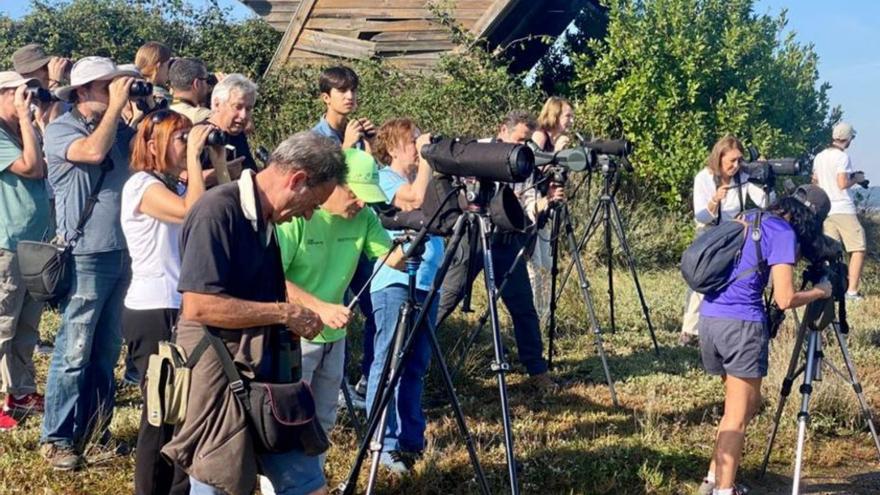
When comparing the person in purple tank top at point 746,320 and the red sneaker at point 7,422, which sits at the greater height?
the person in purple tank top at point 746,320

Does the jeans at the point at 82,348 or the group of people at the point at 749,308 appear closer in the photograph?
the group of people at the point at 749,308

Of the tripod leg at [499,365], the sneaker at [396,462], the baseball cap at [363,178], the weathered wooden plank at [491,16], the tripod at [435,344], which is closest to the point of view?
the tripod leg at [499,365]

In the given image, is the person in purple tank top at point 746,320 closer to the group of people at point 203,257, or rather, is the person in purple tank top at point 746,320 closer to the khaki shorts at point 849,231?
the group of people at point 203,257

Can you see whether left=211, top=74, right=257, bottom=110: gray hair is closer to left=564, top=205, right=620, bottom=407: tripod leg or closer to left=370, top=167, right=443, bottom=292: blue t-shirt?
left=370, top=167, right=443, bottom=292: blue t-shirt

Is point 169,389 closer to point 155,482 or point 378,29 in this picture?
point 155,482

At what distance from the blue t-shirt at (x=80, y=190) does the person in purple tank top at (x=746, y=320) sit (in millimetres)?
2956

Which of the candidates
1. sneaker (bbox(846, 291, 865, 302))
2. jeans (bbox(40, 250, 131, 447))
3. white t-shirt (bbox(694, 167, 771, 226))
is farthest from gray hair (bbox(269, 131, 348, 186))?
sneaker (bbox(846, 291, 865, 302))

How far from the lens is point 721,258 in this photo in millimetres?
4707

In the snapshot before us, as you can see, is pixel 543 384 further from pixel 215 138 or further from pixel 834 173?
pixel 834 173

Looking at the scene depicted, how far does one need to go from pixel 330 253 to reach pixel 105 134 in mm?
1443

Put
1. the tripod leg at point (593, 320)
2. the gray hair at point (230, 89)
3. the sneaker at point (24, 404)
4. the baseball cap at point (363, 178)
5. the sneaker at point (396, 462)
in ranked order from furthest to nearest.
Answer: the tripod leg at point (593, 320)
the sneaker at point (24, 404)
the gray hair at point (230, 89)
the sneaker at point (396, 462)
the baseball cap at point (363, 178)

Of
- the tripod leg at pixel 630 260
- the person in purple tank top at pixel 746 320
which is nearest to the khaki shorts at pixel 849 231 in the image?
the tripod leg at pixel 630 260

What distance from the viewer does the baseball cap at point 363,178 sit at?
13.3ft

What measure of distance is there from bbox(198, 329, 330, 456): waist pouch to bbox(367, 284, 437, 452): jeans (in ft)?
5.37
